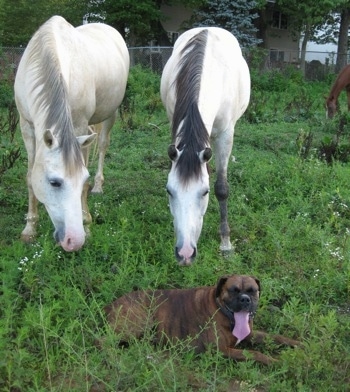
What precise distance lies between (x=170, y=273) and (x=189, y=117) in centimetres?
114

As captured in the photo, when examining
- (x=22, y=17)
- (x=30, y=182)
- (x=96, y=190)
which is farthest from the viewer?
(x=22, y=17)

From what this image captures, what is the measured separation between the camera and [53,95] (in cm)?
388

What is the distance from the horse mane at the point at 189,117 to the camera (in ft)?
11.6

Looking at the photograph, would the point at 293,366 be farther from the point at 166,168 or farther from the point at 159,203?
the point at 166,168

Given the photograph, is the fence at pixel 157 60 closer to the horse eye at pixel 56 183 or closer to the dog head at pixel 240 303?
the horse eye at pixel 56 183

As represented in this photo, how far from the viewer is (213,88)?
14.1 feet

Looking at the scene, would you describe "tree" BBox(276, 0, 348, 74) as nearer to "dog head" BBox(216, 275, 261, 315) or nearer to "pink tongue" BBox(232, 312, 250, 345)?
"dog head" BBox(216, 275, 261, 315)

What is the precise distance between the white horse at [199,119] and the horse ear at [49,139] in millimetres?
780

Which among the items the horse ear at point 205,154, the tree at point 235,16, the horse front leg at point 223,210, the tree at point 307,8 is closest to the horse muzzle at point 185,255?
the horse ear at point 205,154

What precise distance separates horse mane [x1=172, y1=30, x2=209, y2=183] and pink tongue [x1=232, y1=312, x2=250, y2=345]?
957mm

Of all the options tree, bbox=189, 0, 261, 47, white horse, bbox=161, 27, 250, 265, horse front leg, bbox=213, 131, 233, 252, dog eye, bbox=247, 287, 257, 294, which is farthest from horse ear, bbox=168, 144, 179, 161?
tree, bbox=189, 0, 261, 47

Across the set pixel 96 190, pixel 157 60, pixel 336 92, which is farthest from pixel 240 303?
pixel 157 60

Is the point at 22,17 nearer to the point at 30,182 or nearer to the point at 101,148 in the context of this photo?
the point at 101,148

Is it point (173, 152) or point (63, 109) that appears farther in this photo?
point (63, 109)
